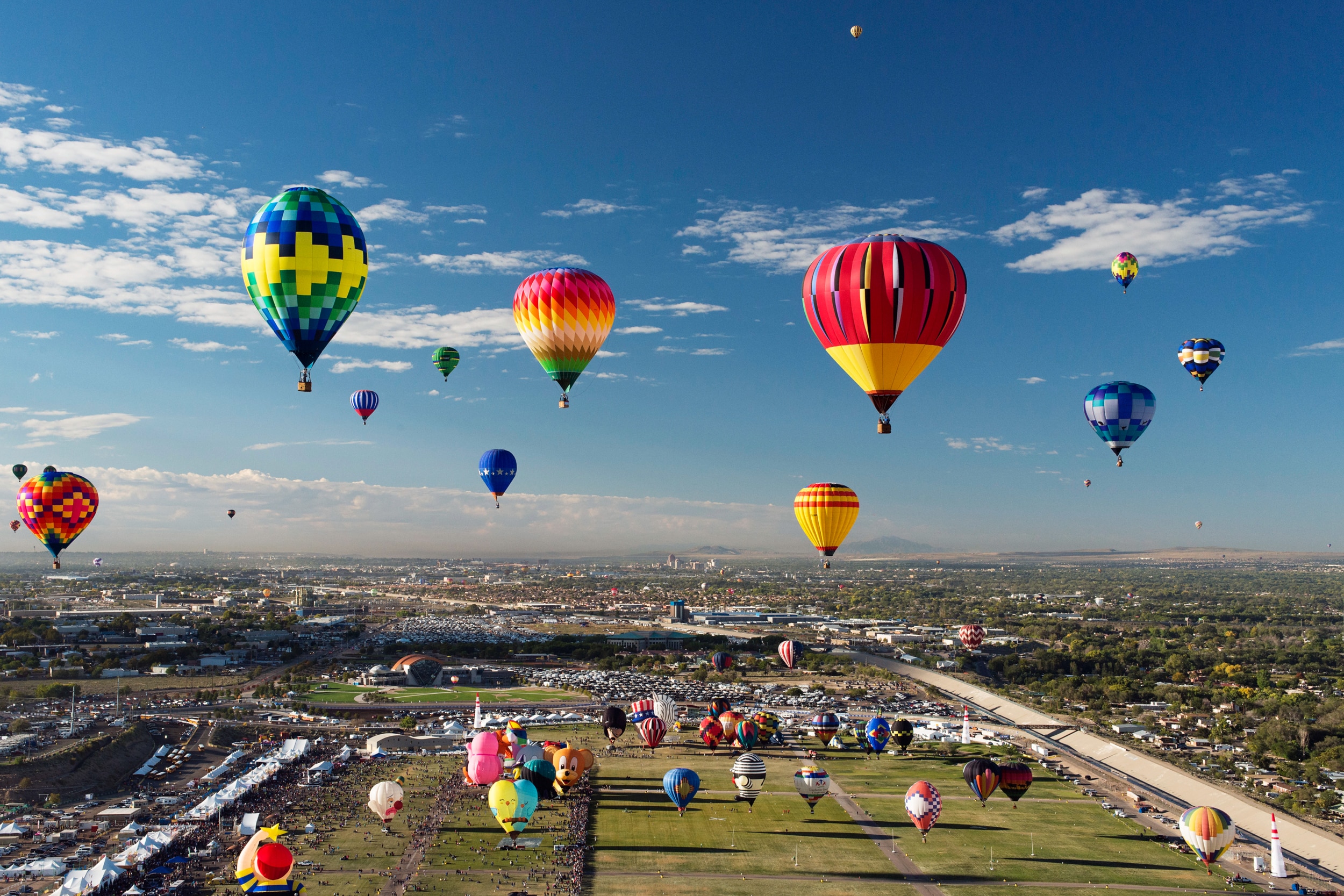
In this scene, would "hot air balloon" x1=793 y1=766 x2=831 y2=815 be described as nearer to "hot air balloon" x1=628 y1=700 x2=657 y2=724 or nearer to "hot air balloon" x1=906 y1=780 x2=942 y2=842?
"hot air balloon" x1=906 y1=780 x2=942 y2=842

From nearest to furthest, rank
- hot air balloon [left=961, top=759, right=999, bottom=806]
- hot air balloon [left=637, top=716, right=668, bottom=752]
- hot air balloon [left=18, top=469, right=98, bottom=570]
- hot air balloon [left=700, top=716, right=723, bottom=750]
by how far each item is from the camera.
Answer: hot air balloon [left=961, top=759, right=999, bottom=806] → hot air balloon [left=18, top=469, right=98, bottom=570] → hot air balloon [left=637, top=716, right=668, bottom=752] → hot air balloon [left=700, top=716, right=723, bottom=750]

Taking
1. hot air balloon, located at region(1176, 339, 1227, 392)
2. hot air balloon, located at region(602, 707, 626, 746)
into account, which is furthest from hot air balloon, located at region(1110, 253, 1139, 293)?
hot air balloon, located at region(602, 707, 626, 746)

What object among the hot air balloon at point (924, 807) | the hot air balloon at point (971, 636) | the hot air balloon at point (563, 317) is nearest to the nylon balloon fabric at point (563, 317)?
the hot air balloon at point (563, 317)

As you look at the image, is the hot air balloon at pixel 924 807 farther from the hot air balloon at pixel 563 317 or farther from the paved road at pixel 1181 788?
the hot air balloon at pixel 563 317

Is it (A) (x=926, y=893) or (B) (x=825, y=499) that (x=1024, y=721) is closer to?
(B) (x=825, y=499)

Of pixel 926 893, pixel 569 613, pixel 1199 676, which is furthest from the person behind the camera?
pixel 569 613

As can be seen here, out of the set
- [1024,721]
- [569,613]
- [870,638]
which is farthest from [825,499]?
[569,613]

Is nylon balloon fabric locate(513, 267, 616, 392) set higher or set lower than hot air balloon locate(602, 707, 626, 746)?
higher
